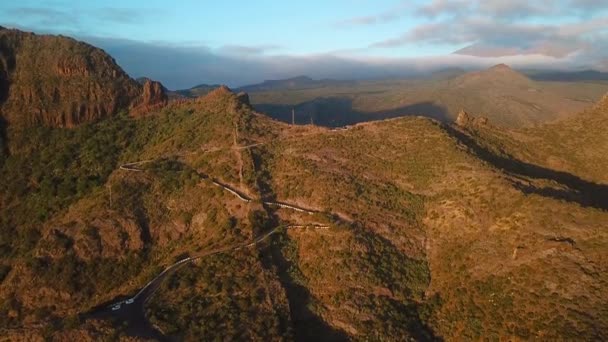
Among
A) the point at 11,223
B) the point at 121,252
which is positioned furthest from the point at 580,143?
the point at 11,223

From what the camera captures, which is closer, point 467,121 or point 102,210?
point 102,210

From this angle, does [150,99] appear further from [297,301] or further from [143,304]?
[297,301]

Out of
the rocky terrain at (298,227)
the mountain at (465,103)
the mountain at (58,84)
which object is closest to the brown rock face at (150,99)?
the mountain at (58,84)

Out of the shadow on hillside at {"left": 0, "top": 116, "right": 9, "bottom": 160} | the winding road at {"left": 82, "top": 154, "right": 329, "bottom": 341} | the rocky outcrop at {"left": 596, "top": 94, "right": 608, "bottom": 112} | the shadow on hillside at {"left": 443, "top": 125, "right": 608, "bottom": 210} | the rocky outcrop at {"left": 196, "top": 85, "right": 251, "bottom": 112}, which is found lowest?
the winding road at {"left": 82, "top": 154, "right": 329, "bottom": 341}

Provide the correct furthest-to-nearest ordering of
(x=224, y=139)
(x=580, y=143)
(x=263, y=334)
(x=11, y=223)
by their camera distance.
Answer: (x=580, y=143)
(x=224, y=139)
(x=11, y=223)
(x=263, y=334)

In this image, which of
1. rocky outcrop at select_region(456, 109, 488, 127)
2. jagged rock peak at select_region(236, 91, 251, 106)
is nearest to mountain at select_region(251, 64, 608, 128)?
jagged rock peak at select_region(236, 91, 251, 106)

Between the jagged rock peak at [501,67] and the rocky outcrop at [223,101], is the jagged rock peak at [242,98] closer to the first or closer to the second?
the rocky outcrop at [223,101]

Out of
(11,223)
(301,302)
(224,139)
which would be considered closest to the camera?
(301,302)

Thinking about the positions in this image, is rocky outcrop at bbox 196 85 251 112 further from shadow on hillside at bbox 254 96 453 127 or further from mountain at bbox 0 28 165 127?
shadow on hillside at bbox 254 96 453 127

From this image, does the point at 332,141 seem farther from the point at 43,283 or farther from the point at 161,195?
the point at 43,283
